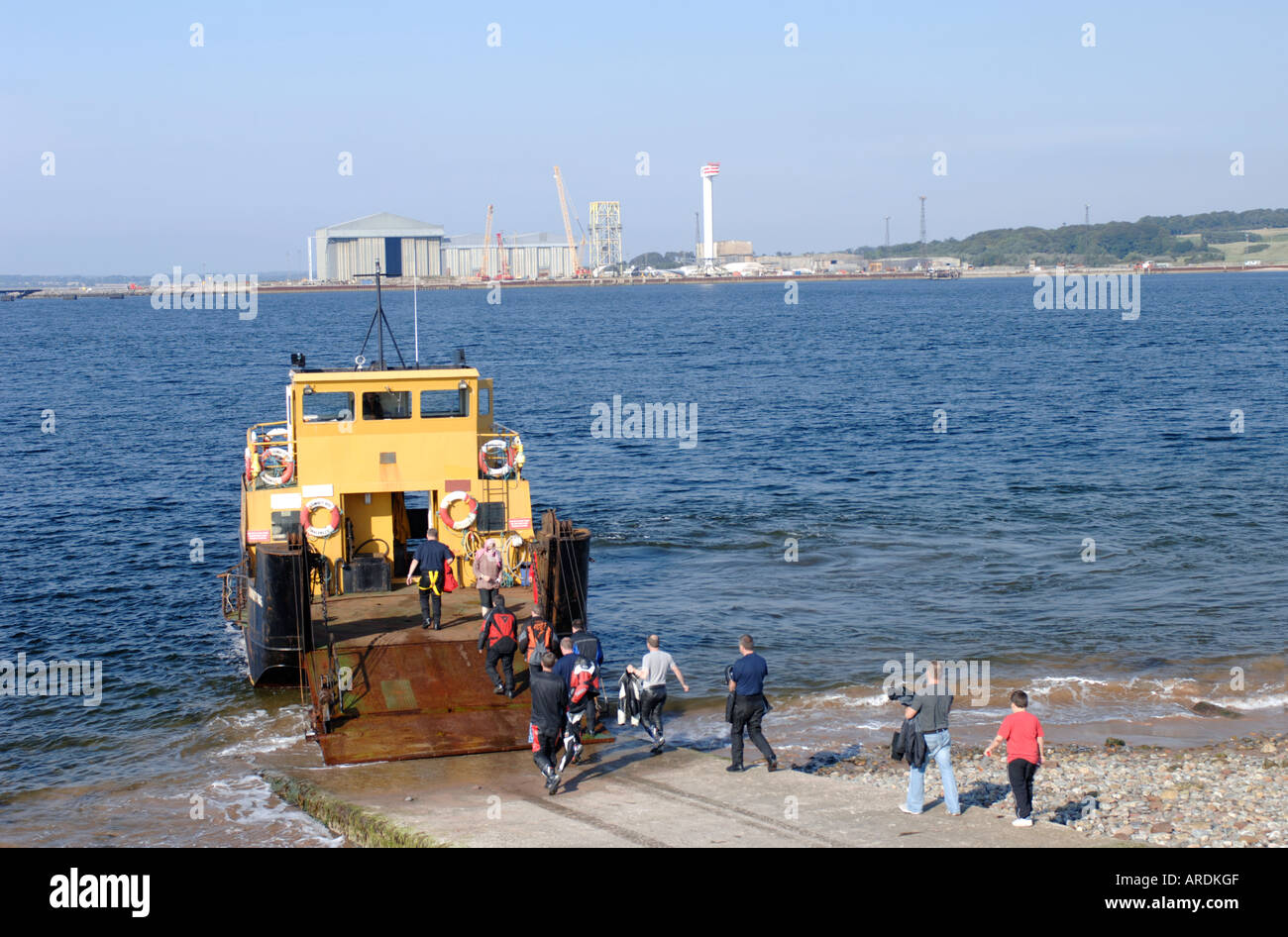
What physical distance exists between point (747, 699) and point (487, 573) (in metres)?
4.72

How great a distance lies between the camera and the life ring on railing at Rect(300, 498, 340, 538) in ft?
58.2

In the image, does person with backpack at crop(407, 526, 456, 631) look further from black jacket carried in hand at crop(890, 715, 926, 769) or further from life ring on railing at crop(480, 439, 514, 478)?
black jacket carried in hand at crop(890, 715, 926, 769)

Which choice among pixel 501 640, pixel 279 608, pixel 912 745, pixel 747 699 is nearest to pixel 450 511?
pixel 279 608

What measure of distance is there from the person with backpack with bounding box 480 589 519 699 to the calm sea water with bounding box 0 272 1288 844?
114 inches

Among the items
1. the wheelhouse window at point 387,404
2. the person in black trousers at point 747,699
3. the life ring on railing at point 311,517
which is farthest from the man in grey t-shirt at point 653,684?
the wheelhouse window at point 387,404

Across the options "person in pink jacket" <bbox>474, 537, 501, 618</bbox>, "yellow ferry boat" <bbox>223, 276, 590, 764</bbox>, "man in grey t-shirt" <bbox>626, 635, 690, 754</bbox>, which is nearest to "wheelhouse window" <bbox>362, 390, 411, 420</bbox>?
"yellow ferry boat" <bbox>223, 276, 590, 764</bbox>

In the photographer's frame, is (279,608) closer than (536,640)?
No

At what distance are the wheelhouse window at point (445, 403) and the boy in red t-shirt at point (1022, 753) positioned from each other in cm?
980

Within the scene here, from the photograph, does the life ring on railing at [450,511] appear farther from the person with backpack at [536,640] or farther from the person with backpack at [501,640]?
the person with backpack at [501,640]

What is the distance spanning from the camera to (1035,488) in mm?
34156

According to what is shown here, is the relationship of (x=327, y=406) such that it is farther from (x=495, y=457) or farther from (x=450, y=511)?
(x=495, y=457)

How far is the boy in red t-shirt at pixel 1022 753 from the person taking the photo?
1148cm

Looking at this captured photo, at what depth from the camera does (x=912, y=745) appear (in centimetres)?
1157
